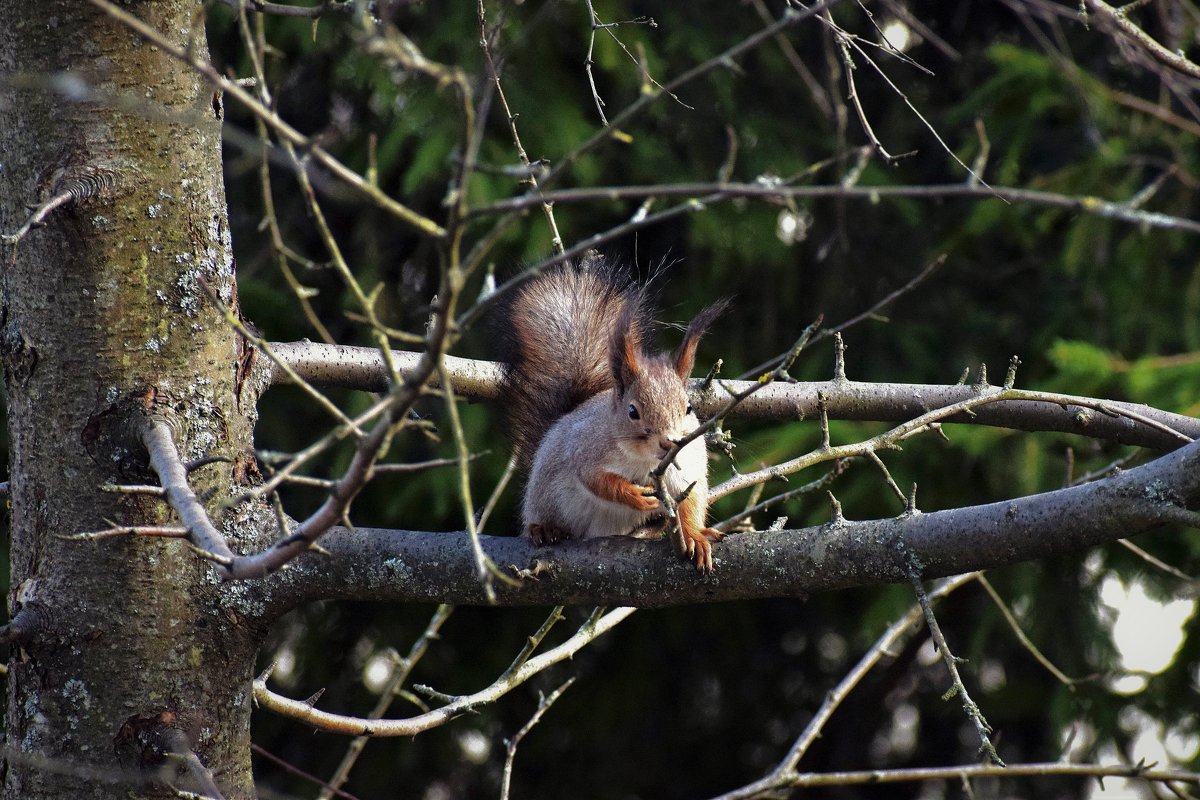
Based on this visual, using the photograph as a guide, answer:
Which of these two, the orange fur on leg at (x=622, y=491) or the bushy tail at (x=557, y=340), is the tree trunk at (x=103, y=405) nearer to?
the orange fur on leg at (x=622, y=491)

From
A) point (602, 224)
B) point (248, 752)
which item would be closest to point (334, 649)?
point (602, 224)

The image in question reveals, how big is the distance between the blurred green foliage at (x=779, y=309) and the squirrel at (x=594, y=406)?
1.85 ft

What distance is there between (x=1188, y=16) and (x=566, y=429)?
2.25 m

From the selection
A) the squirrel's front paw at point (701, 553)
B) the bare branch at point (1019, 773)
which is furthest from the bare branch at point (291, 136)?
the bare branch at point (1019, 773)

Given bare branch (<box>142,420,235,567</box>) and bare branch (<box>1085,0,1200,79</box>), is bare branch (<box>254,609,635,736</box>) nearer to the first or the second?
bare branch (<box>142,420,235,567</box>)

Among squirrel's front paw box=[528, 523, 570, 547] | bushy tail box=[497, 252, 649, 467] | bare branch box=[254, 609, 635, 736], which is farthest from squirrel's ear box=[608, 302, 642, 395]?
bare branch box=[254, 609, 635, 736]

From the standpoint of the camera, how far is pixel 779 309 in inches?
155

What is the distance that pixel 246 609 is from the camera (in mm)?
1577

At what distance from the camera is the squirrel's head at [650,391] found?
211cm

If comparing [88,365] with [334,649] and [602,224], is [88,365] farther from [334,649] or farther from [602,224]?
[334,649]

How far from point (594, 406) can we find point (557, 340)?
18 centimetres

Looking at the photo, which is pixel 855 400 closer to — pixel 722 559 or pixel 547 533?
pixel 722 559

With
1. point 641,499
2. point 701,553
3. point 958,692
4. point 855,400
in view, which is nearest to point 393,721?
point 701,553

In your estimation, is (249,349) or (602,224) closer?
(249,349)
